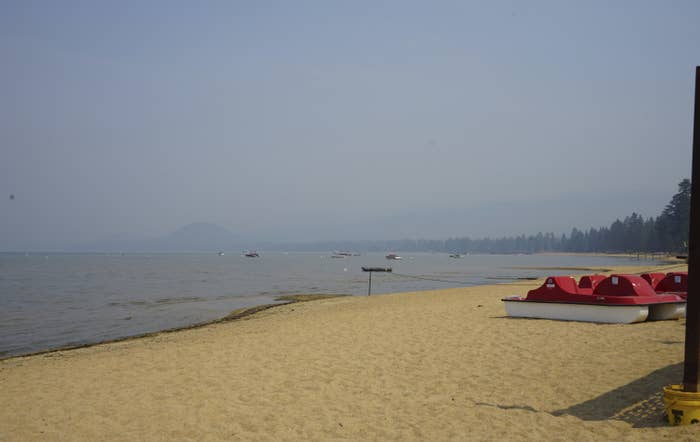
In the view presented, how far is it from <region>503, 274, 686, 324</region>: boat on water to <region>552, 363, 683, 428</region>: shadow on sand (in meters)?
5.49

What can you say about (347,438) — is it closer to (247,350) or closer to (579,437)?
(579,437)

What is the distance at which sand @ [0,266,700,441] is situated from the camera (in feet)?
22.4

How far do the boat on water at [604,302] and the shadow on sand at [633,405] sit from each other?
5494 millimetres

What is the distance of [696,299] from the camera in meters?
5.87

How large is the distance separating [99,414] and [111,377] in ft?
8.59

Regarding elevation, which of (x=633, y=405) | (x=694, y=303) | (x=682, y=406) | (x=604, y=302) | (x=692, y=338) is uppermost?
(x=694, y=303)

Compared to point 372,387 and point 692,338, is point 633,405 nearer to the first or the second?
point 692,338

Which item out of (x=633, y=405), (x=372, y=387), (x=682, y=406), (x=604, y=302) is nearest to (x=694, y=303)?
(x=682, y=406)

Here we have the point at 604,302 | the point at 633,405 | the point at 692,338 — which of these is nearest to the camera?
the point at 692,338

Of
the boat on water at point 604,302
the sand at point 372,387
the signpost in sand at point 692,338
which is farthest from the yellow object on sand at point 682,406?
the boat on water at point 604,302

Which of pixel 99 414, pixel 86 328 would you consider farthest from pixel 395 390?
pixel 86 328

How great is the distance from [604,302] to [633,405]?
717cm

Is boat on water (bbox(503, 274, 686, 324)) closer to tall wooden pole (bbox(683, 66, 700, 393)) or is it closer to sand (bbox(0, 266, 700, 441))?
sand (bbox(0, 266, 700, 441))

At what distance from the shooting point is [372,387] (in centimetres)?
871
